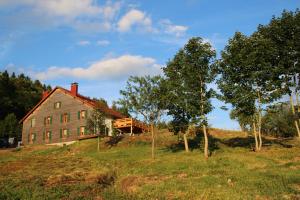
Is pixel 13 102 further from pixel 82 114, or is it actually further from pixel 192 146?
pixel 192 146

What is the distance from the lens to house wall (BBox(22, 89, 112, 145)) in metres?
64.4

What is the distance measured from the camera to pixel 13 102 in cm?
9000

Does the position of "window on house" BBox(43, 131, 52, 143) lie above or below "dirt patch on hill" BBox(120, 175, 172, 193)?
above

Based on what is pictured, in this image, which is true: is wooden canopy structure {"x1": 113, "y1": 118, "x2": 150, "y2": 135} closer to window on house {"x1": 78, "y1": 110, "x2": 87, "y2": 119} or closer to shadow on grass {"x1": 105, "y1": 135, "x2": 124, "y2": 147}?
shadow on grass {"x1": 105, "y1": 135, "x2": 124, "y2": 147}

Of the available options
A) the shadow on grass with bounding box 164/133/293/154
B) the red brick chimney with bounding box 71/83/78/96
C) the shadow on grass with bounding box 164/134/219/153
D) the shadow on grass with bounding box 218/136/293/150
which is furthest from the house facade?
the shadow on grass with bounding box 218/136/293/150

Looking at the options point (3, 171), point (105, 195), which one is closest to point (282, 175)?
point (105, 195)

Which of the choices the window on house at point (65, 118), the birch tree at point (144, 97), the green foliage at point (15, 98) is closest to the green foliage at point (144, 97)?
the birch tree at point (144, 97)

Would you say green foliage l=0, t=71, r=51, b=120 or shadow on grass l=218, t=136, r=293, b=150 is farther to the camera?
green foliage l=0, t=71, r=51, b=120

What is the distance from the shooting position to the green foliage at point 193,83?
4000 cm

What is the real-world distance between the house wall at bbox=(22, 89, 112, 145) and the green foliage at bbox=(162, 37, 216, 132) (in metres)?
23.8

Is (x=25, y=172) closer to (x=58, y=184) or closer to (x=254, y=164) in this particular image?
(x=58, y=184)

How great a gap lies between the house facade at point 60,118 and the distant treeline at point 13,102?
8.15 m

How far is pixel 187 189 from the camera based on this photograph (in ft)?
71.9

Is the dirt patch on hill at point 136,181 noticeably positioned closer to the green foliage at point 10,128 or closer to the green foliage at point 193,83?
the green foliage at point 193,83
